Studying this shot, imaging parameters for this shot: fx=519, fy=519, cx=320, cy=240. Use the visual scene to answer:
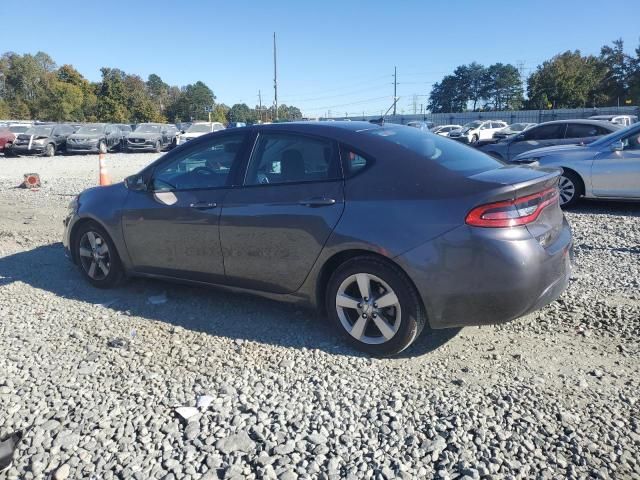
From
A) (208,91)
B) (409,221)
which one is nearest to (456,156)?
(409,221)

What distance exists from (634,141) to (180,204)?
7221mm

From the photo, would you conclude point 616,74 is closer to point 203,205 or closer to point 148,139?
point 148,139

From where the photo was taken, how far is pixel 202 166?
4.50 metres

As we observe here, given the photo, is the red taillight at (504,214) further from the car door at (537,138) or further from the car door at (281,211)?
the car door at (537,138)

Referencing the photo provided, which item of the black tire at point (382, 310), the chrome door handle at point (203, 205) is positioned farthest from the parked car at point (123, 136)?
the black tire at point (382, 310)

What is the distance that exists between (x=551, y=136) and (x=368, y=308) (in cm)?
1039

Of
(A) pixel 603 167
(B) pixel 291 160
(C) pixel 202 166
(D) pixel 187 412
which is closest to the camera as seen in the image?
(D) pixel 187 412

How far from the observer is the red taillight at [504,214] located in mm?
3195

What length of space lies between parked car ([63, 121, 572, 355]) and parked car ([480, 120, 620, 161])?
27.7 feet

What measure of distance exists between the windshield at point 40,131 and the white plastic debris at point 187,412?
86.9 feet

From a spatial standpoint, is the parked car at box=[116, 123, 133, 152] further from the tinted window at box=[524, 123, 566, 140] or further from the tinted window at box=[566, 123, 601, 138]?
the tinted window at box=[566, 123, 601, 138]

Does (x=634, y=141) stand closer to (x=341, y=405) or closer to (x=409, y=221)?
(x=409, y=221)

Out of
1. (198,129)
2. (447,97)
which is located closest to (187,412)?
(198,129)

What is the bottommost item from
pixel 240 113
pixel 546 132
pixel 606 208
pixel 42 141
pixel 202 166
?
pixel 606 208
